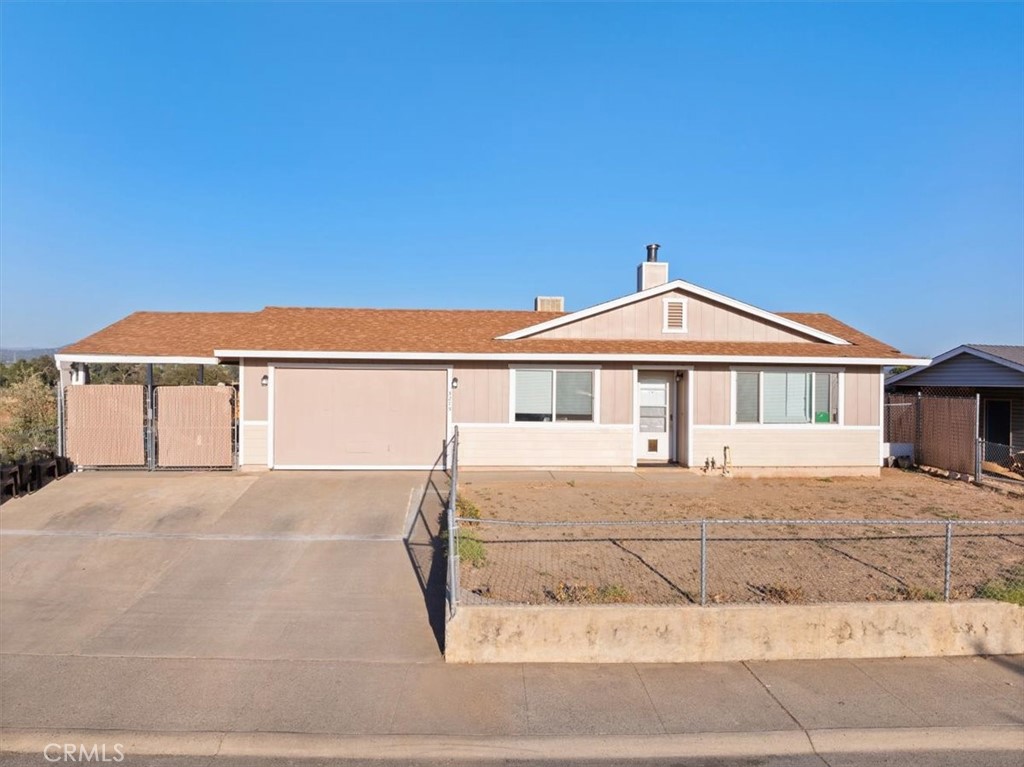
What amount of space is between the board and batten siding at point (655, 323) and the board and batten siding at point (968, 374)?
7939mm

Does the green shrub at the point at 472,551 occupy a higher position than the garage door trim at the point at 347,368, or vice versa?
the garage door trim at the point at 347,368

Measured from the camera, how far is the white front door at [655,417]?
15.1 meters

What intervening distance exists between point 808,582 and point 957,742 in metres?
2.50

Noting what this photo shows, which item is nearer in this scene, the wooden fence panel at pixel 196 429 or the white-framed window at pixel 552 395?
the wooden fence panel at pixel 196 429

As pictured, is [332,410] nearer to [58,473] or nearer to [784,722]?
[58,473]

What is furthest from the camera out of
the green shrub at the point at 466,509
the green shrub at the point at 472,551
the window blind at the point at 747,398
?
the window blind at the point at 747,398

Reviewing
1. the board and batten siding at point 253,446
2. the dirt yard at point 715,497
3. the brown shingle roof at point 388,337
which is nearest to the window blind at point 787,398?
the brown shingle roof at point 388,337

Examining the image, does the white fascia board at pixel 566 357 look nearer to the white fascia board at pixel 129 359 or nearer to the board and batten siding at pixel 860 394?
the board and batten siding at pixel 860 394

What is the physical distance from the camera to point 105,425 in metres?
13.5

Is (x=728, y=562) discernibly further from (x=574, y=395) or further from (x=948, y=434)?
(x=948, y=434)

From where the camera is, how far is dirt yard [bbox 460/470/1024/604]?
6.99 m

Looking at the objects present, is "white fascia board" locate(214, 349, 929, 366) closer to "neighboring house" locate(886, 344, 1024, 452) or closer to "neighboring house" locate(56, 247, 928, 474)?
"neighboring house" locate(56, 247, 928, 474)

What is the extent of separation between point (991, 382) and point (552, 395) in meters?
13.6

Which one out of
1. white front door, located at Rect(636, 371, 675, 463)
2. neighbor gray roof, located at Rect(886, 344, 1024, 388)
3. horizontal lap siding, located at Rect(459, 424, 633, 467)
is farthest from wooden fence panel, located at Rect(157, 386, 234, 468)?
neighbor gray roof, located at Rect(886, 344, 1024, 388)
